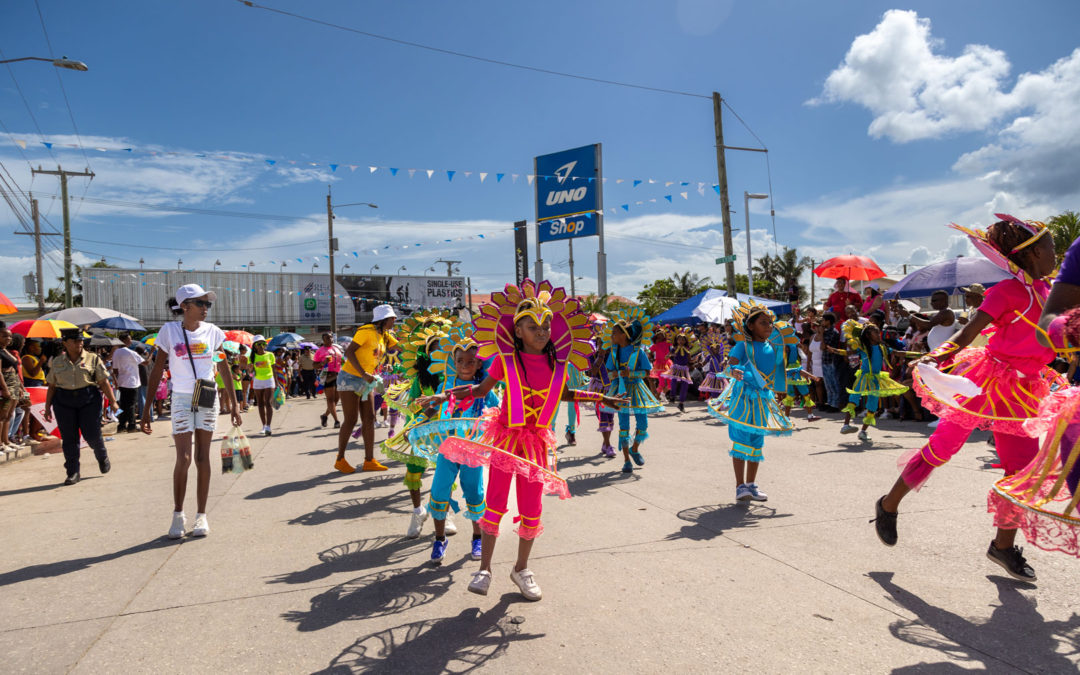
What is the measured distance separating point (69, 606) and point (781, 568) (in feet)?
14.7

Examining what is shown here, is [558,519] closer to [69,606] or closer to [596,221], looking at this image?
[69,606]

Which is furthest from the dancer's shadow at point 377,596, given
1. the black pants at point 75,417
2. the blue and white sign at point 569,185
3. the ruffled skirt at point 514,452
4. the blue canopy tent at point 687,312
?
the blue and white sign at point 569,185

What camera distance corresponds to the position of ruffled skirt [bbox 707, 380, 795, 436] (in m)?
5.99

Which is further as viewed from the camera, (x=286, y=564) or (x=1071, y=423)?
(x=286, y=564)

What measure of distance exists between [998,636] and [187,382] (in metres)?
5.82

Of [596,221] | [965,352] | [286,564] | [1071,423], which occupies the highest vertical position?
[596,221]

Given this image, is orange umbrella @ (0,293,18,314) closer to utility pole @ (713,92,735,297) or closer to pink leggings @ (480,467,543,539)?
pink leggings @ (480,467,543,539)

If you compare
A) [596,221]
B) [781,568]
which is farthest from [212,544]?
[596,221]

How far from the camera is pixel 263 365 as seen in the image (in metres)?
12.8

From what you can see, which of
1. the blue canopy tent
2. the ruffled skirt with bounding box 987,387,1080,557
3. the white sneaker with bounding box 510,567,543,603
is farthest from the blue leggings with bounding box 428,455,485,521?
the blue canopy tent

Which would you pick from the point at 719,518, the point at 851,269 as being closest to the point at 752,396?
the point at 719,518

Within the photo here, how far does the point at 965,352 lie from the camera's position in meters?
4.14

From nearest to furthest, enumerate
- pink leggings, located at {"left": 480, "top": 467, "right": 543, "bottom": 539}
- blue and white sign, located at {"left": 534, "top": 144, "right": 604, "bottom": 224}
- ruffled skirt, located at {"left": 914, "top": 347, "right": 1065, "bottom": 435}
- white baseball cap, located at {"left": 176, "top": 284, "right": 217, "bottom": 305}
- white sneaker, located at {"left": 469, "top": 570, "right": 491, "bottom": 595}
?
ruffled skirt, located at {"left": 914, "top": 347, "right": 1065, "bottom": 435}, white sneaker, located at {"left": 469, "top": 570, "right": 491, "bottom": 595}, pink leggings, located at {"left": 480, "top": 467, "right": 543, "bottom": 539}, white baseball cap, located at {"left": 176, "top": 284, "right": 217, "bottom": 305}, blue and white sign, located at {"left": 534, "top": 144, "right": 604, "bottom": 224}

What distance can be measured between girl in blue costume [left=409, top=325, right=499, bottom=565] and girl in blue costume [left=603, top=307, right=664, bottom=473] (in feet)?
10.5
